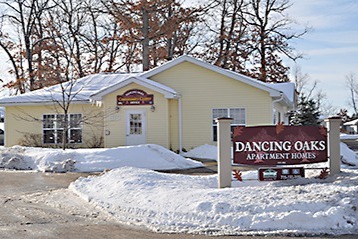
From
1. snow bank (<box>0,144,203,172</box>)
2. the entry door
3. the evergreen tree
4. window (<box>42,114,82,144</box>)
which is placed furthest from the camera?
the evergreen tree

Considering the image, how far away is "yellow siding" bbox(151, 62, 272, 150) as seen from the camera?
76.9 feet

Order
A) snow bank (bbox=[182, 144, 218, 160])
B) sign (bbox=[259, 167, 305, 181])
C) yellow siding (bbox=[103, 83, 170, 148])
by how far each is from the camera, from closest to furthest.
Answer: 1. sign (bbox=[259, 167, 305, 181])
2. snow bank (bbox=[182, 144, 218, 160])
3. yellow siding (bbox=[103, 83, 170, 148])

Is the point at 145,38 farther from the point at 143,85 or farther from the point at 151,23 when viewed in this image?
the point at 143,85

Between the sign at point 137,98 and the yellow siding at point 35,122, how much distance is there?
195 centimetres

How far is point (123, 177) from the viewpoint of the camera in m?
11.8

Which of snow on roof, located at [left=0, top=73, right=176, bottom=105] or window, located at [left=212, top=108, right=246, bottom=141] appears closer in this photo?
snow on roof, located at [left=0, top=73, right=176, bottom=105]

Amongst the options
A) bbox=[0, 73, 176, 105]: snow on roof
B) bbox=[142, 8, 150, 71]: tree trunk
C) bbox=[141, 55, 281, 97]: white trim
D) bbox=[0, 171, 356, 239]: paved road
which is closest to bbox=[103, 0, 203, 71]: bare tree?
bbox=[142, 8, 150, 71]: tree trunk

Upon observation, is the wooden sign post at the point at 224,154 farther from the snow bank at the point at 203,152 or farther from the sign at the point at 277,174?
the snow bank at the point at 203,152

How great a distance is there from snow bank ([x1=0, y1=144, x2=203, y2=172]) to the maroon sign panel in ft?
21.5

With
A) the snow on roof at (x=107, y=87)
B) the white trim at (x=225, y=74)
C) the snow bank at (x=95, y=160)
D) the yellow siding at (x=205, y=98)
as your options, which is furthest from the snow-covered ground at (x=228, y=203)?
the yellow siding at (x=205, y=98)

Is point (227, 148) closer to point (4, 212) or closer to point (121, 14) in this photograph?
point (4, 212)

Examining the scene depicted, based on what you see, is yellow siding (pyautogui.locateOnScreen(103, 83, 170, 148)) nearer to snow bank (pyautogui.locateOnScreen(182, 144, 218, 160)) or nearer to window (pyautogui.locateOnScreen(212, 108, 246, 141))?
snow bank (pyautogui.locateOnScreen(182, 144, 218, 160))

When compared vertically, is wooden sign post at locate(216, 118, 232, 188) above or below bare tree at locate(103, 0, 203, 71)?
below

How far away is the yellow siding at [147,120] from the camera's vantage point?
23391 mm
